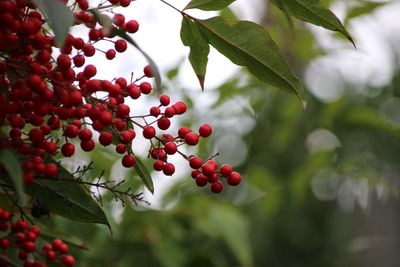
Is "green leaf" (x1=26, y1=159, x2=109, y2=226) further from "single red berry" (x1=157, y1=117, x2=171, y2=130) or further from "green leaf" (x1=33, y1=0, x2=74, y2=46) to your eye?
"green leaf" (x1=33, y1=0, x2=74, y2=46)

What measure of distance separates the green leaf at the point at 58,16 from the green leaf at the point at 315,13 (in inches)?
13.0

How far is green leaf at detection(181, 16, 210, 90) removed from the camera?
0.80 m

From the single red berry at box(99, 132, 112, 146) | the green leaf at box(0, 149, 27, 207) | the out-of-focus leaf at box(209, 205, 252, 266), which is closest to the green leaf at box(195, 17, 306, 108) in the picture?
the single red berry at box(99, 132, 112, 146)

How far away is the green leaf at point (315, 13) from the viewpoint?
30.2 inches

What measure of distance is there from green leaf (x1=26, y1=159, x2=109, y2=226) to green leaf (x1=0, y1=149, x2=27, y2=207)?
162 millimetres

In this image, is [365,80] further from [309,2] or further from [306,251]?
[309,2]

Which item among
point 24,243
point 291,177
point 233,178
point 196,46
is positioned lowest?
point 291,177

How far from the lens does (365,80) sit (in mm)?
2410

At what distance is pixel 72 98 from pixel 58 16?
3.9 inches

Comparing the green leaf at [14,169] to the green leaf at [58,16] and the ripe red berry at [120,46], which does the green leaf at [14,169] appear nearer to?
the green leaf at [58,16]

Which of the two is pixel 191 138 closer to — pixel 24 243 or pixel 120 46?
pixel 120 46

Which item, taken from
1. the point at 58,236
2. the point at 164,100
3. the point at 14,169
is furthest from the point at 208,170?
the point at 58,236

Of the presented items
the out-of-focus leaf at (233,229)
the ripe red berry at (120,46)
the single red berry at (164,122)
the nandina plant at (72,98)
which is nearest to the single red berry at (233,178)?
the nandina plant at (72,98)

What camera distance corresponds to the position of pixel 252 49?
30.5 inches
